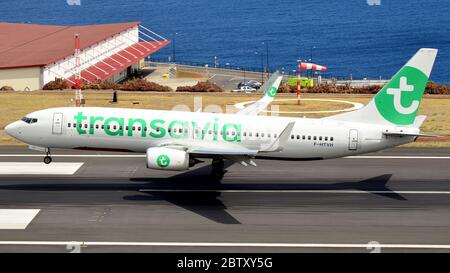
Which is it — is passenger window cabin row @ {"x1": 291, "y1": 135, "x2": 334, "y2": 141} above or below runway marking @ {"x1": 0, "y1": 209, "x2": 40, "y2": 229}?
Answer: above

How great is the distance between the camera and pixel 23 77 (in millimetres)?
100688

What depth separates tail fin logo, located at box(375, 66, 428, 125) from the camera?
38.1 metres

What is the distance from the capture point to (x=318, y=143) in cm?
3909

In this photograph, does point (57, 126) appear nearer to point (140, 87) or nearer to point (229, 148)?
point (229, 148)

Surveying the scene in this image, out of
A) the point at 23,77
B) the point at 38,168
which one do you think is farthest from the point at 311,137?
the point at 23,77

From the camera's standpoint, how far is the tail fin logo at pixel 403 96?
38062 millimetres

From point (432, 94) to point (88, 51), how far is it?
56222 mm

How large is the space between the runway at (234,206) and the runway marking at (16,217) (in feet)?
1.02

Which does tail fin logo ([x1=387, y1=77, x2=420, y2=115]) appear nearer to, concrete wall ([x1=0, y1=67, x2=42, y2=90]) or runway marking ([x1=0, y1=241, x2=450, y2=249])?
runway marking ([x1=0, y1=241, x2=450, y2=249])

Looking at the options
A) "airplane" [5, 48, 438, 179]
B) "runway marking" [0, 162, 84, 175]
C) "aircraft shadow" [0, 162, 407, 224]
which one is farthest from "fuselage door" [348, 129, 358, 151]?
"runway marking" [0, 162, 84, 175]

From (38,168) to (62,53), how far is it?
66.3m

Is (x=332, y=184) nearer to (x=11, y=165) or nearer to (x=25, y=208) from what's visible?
(x=25, y=208)

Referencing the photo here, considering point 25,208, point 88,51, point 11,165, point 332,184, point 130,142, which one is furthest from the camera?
point 88,51

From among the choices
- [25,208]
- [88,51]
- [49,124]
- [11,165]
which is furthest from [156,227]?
[88,51]
